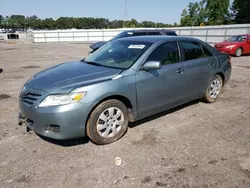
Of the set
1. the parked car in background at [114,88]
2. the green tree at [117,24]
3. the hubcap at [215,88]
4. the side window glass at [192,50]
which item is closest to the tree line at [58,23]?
the green tree at [117,24]

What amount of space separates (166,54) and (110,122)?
1.65 m

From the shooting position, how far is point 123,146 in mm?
3311

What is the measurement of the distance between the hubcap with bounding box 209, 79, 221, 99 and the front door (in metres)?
1.16

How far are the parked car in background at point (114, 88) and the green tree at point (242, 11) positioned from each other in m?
52.8

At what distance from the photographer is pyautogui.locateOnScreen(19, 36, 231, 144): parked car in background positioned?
2.94 metres

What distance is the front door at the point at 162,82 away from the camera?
3557 mm

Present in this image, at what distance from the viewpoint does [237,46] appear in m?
14.0

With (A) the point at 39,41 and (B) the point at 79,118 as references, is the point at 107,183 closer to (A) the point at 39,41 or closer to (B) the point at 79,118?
(B) the point at 79,118

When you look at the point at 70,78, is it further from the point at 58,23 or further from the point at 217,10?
the point at 58,23

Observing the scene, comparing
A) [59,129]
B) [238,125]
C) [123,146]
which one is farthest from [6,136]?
[238,125]

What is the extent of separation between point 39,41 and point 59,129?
3255 centimetres

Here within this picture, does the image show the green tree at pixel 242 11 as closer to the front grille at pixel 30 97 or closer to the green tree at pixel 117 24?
the front grille at pixel 30 97

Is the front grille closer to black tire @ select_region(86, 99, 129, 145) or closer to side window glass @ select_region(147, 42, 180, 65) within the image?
black tire @ select_region(86, 99, 129, 145)

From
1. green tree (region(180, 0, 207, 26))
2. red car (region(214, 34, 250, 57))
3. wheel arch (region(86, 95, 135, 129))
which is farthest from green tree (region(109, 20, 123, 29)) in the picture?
wheel arch (region(86, 95, 135, 129))
